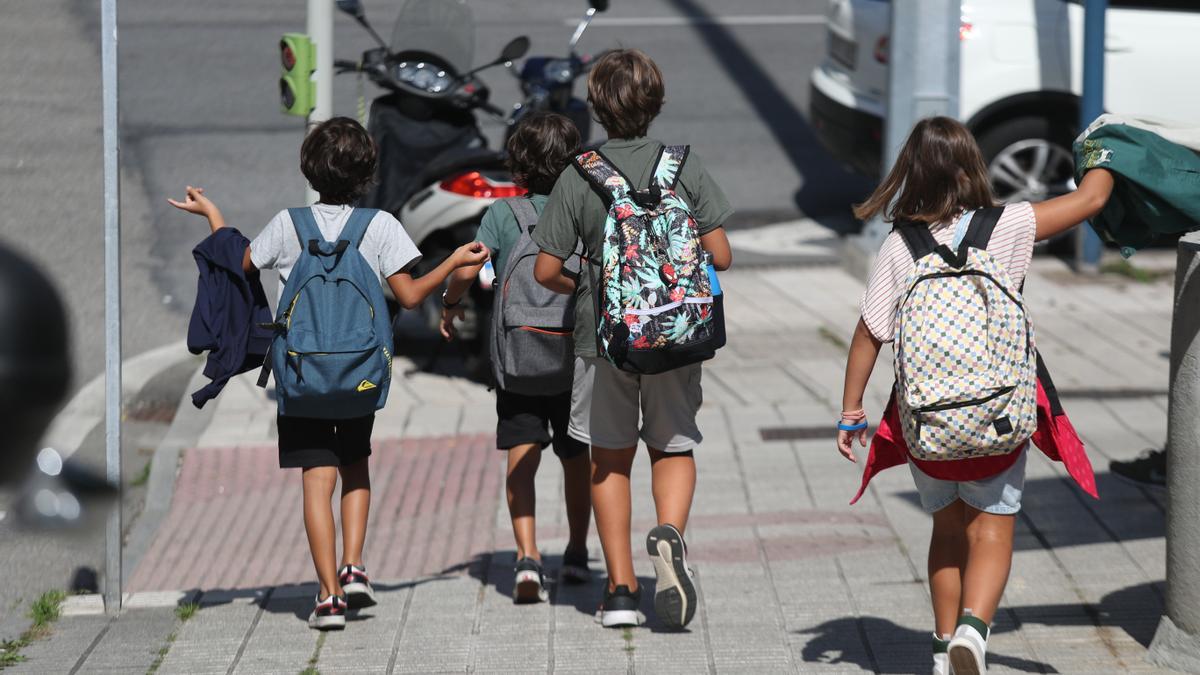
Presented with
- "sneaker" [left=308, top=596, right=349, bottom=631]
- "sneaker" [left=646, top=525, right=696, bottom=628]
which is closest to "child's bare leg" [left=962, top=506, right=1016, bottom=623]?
"sneaker" [left=646, top=525, right=696, bottom=628]

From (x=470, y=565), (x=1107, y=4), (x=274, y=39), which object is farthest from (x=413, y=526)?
(x=274, y=39)

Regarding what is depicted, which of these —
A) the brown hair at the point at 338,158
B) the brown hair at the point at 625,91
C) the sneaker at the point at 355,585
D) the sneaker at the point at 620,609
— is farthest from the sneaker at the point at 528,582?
the brown hair at the point at 625,91

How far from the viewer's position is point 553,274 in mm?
4539

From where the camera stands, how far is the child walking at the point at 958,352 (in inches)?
151

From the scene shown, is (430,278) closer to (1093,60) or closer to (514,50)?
(514,50)

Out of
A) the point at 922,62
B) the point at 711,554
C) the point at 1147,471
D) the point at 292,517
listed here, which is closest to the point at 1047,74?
the point at 922,62

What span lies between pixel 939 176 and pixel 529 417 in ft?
5.23

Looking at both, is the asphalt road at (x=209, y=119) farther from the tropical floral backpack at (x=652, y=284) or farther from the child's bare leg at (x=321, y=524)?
the tropical floral backpack at (x=652, y=284)

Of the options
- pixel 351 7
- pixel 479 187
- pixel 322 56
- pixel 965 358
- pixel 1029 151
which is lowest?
pixel 1029 151

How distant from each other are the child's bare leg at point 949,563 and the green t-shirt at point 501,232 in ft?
4.94

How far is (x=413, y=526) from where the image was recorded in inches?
242

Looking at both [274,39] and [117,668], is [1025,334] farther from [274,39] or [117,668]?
[274,39]

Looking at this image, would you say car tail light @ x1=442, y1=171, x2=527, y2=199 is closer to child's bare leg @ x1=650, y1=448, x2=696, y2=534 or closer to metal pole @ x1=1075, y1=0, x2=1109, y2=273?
child's bare leg @ x1=650, y1=448, x2=696, y2=534

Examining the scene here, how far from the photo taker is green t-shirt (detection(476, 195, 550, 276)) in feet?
15.9
